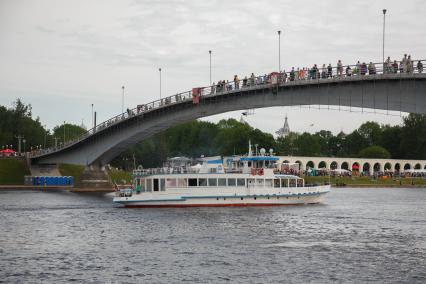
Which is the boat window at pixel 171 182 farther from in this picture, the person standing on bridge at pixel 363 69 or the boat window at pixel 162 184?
the person standing on bridge at pixel 363 69

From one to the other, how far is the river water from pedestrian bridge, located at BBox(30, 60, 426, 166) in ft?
31.4

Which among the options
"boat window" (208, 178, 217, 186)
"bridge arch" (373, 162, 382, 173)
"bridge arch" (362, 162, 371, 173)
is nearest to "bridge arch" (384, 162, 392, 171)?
"bridge arch" (373, 162, 382, 173)

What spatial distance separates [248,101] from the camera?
71.1m

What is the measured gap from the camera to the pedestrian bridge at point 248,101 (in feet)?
172

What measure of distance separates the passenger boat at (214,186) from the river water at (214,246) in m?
2.07

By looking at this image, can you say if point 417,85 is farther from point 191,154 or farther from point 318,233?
point 191,154

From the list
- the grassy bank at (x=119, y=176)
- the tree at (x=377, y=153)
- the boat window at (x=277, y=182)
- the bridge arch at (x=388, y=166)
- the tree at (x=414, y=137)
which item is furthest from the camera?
the tree at (x=377, y=153)

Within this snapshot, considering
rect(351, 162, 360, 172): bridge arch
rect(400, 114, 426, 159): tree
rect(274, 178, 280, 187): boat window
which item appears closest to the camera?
rect(274, 178, 280, 187): boat window

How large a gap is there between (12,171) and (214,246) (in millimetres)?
82999

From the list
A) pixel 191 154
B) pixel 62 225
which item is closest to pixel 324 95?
pixel 62 225

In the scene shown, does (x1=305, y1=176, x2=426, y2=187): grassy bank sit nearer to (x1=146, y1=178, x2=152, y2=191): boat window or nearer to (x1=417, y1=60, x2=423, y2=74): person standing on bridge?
(x1=146, y1=178, x2=152, y2=191): boat window

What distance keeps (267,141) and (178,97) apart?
8124 centimetres

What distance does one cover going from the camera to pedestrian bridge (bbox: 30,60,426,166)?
52.3 meters

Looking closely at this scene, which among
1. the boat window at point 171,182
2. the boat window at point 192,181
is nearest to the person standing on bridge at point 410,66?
the boat window at point 192,181
